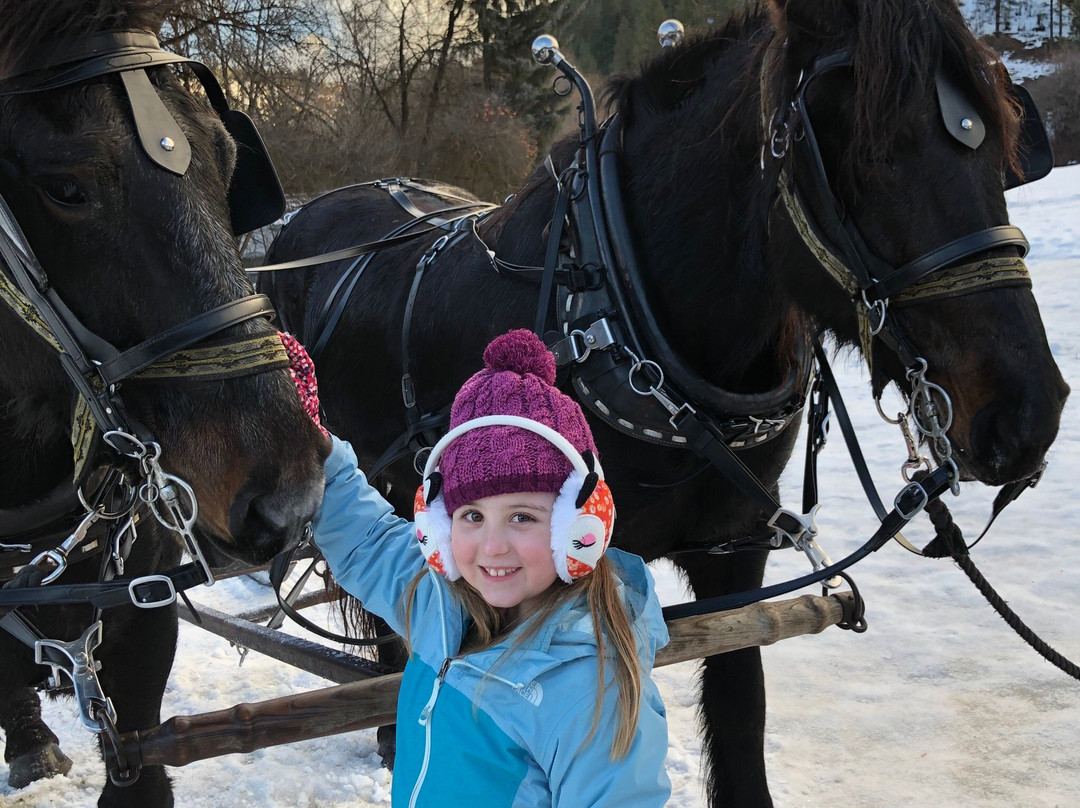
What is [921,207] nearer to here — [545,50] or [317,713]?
[545,50]

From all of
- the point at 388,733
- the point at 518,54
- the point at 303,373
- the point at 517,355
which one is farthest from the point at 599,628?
the point at 518,54

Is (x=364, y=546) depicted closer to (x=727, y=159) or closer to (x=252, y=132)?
(x=252, y=132)

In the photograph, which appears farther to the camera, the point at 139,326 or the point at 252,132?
the point at 252,132

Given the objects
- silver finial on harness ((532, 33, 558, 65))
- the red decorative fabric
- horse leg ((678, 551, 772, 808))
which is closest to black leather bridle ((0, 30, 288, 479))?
the red decorative fabric

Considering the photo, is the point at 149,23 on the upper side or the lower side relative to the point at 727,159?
upper

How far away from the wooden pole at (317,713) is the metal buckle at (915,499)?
1.40ft

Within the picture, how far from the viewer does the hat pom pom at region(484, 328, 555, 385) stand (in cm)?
141

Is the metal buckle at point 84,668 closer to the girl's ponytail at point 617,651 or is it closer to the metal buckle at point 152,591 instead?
the metal buckle at point 152,591

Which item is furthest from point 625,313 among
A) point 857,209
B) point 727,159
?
point 857,209

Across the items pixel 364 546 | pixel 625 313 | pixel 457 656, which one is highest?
pixel 625 313

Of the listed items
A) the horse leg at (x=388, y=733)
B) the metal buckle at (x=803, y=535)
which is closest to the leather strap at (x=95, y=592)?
the metal buckle at (x=803, y=535)

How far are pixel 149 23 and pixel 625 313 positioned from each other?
1.04m

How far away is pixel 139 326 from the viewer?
1438 millimetres

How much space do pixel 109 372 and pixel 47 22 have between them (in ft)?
1.85
